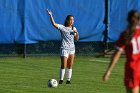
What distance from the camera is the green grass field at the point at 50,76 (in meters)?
13.7

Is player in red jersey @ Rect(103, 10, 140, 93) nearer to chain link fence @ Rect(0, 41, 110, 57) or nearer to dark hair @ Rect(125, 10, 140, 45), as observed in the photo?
dark hair @ Rect(125, 10, 140, 45)

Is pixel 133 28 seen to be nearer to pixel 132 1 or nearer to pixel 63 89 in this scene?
pixel 63 89

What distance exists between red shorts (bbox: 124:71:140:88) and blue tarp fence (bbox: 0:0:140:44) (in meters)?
15.9

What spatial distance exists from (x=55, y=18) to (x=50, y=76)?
7441 millimetres

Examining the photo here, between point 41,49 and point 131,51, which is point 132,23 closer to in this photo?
point 131,51

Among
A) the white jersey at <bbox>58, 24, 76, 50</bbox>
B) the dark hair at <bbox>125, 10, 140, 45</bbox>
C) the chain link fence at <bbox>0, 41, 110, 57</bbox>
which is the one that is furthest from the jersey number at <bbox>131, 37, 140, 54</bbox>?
the chain link fence at <bbox>0, 41, 110, 57</bbox>

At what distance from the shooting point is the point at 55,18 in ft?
79.6

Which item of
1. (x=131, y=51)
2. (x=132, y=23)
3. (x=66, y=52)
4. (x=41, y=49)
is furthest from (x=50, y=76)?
(x=132, y=23)

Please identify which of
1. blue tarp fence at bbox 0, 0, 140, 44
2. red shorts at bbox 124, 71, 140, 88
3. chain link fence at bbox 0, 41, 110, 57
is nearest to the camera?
red shorts at bbox 124, 71, 140, 88

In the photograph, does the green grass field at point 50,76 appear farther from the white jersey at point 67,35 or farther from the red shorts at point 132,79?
the red shorts at point 132,79

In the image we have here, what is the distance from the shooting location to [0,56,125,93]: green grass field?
13.7m

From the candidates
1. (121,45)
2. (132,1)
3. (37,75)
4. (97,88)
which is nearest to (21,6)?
(132,1)

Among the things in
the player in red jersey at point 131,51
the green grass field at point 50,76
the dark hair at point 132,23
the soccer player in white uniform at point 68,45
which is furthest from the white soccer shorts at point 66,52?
the dark hair at point 132,23

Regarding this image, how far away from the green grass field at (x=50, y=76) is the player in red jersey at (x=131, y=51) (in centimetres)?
500
